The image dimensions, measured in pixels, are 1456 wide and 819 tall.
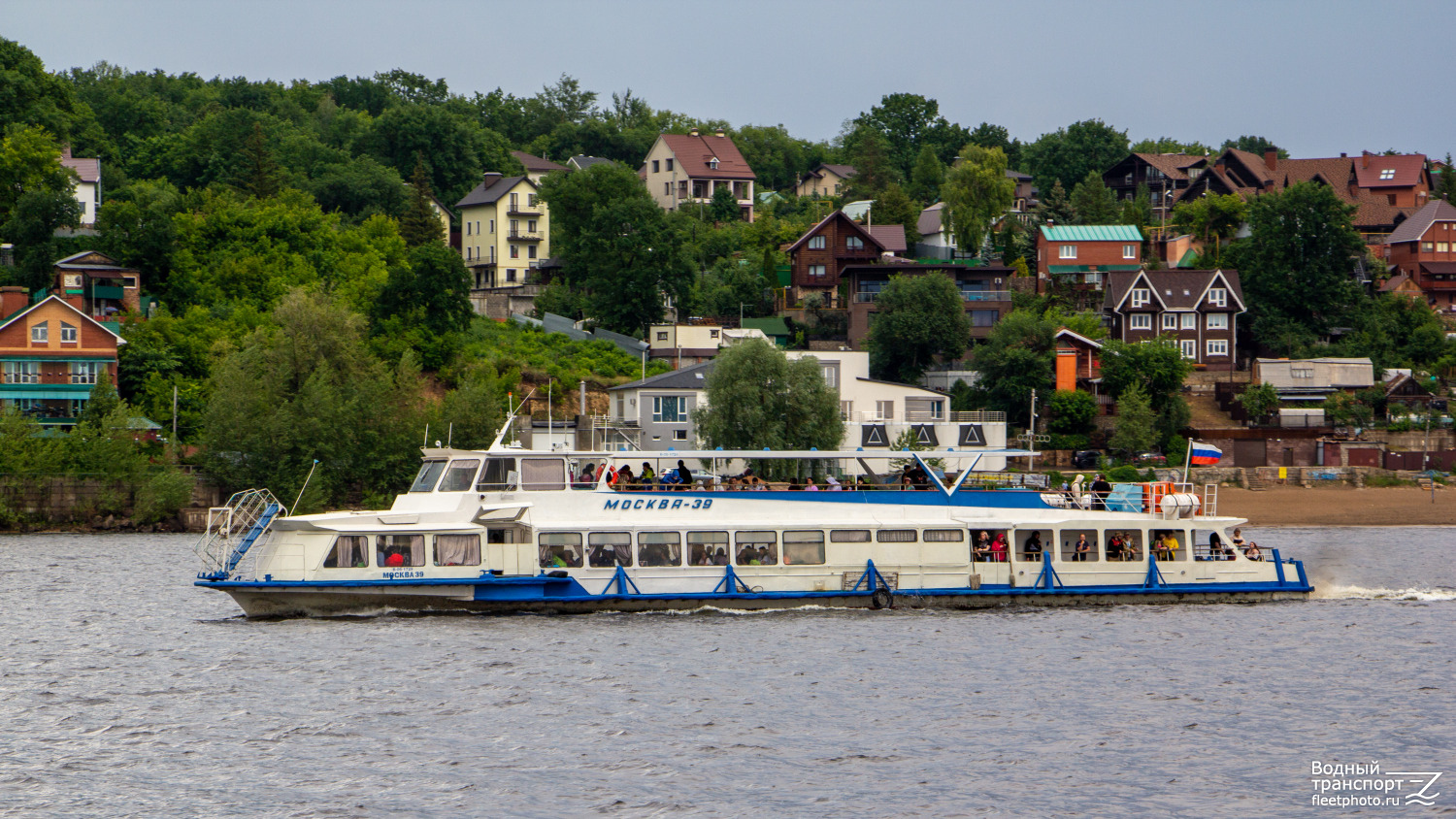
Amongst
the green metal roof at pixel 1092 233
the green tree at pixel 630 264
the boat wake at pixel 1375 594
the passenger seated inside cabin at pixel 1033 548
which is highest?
the green metal roof at pixel 1092 233

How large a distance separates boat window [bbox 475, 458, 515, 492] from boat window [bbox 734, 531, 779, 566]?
17.6 ft

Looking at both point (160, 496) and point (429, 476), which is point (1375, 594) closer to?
point (429, 476)

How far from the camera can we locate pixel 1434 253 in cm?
11238

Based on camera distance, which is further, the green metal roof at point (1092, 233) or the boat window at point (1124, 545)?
the green metal roof at point (1092, 233)

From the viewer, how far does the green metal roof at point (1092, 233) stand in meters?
107

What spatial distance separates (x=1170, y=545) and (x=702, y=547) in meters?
11.5

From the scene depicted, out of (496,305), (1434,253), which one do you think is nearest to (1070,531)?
(496,305)

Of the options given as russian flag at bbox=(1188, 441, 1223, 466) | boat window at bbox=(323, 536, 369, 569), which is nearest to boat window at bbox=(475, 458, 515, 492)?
boat window at bbox=(323, 536, 369, 569)

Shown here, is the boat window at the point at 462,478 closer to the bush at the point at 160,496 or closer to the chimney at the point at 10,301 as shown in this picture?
the bush at the point at 160,496

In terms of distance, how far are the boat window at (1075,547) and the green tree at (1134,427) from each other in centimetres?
4532

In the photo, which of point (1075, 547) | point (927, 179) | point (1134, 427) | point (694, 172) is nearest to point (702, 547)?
point (1075, 547)

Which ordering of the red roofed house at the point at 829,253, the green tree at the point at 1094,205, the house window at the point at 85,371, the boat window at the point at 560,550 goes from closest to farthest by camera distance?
Result: the boat window at the point at 560,550 < the house window at the point at 85,371 < the red roofed house at the point at 829,253 < the green tree at the point at 1094,205

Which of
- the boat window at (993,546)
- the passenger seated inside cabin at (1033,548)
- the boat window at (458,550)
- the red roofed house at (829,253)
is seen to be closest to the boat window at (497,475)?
the boat window at (458,550)

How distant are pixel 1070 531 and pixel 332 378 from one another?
44811 millimetres
